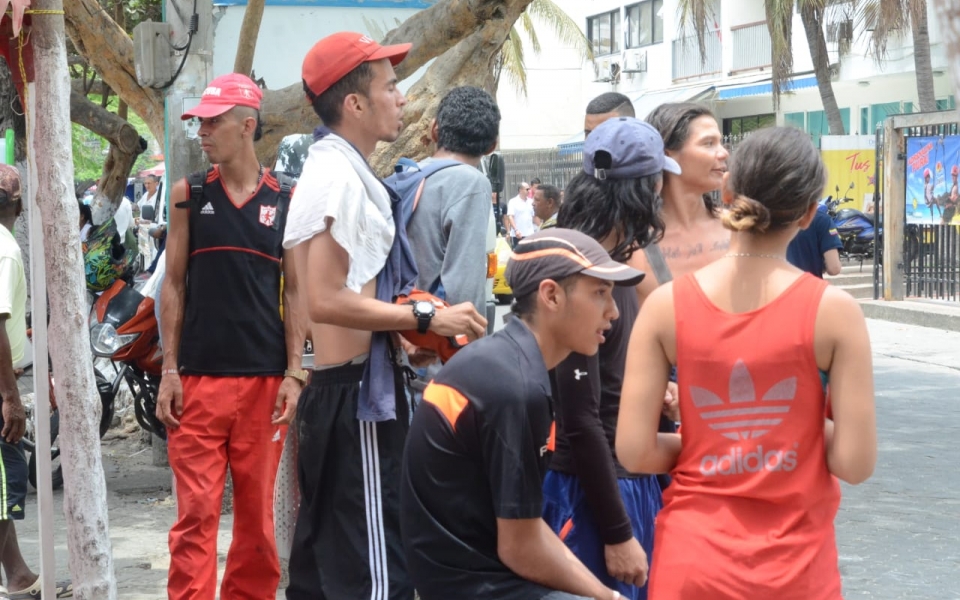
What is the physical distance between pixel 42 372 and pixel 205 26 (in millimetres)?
3221

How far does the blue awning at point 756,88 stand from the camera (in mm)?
31609

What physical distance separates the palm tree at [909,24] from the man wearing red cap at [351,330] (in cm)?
2040

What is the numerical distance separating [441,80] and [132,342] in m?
2.41

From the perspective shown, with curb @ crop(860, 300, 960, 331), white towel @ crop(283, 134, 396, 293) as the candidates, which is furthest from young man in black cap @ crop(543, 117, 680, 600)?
curb @ crop(860, 300, 960, 331)

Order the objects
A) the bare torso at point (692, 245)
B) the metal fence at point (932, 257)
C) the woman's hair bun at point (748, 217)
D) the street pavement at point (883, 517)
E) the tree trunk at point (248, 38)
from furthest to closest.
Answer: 1. the metal fence at point (932, 257)
2. the tree trunk at point (248, 38)
3. the street pavement at point (883, 517)
4. the bare torso at point (692, 245)
5. the woman's hair bun at point (748, 217)

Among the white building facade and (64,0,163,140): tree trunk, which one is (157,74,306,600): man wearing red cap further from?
the white building facade

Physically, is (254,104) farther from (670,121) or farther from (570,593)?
(570,593)

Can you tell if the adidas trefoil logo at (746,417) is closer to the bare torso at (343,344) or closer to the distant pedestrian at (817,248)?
the bare torso at (343,344)

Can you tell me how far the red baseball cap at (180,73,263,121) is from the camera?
183 inches

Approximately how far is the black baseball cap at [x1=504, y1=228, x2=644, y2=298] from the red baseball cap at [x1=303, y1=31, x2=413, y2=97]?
3.27 feet

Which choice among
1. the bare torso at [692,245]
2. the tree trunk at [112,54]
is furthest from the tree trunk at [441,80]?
the bare torso at [692,245]

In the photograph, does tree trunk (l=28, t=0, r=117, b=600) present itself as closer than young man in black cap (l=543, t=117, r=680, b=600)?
No

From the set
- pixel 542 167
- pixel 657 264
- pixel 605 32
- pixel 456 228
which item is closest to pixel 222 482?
pixel 456 228

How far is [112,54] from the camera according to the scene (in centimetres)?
775
